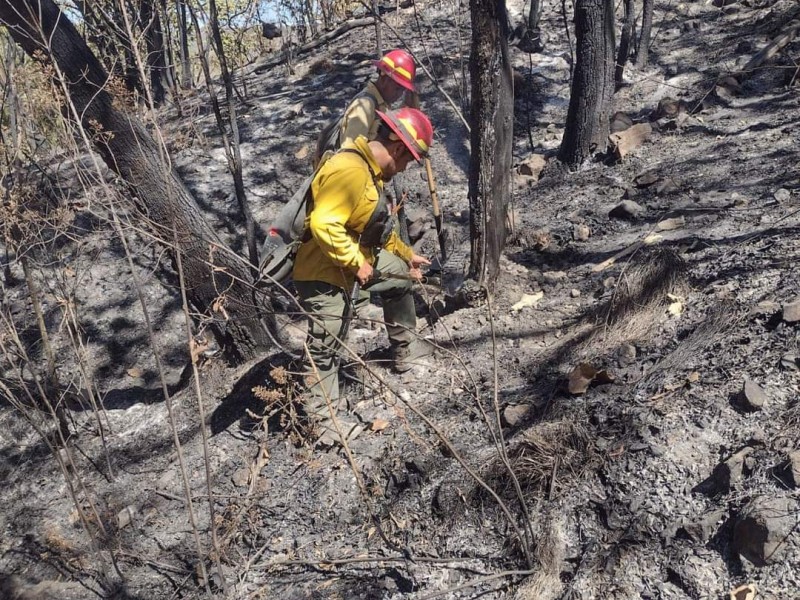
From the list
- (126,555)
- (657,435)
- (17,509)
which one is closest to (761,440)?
(657,435)

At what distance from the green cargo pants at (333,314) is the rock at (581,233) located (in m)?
1.84

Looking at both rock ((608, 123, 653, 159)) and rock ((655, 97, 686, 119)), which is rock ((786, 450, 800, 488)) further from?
rock ((655, 97, 686, 119))

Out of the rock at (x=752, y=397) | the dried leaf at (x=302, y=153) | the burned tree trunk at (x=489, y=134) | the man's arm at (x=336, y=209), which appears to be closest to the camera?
the rock at (x=752, y=397)

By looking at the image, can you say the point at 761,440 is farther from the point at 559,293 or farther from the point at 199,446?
the point at 199,446

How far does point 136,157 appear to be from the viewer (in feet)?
15.0

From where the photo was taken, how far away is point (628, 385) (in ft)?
11.9

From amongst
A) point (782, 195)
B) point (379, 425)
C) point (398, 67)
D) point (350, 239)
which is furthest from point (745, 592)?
point (398, 67)

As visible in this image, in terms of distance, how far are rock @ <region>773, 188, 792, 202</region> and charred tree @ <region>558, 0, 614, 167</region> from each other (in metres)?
2.40

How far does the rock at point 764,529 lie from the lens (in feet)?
8.42

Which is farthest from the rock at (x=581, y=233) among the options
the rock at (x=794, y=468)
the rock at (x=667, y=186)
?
the rock at (x=794, y=468)

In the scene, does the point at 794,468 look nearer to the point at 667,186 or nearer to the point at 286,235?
the point at 286,235

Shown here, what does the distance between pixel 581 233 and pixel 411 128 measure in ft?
8.03

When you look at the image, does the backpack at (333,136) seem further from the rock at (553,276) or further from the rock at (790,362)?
the rock at (790,362)

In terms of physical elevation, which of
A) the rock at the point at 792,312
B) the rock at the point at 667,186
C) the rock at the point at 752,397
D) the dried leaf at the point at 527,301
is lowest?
the dried leaf at the point at 527,301
